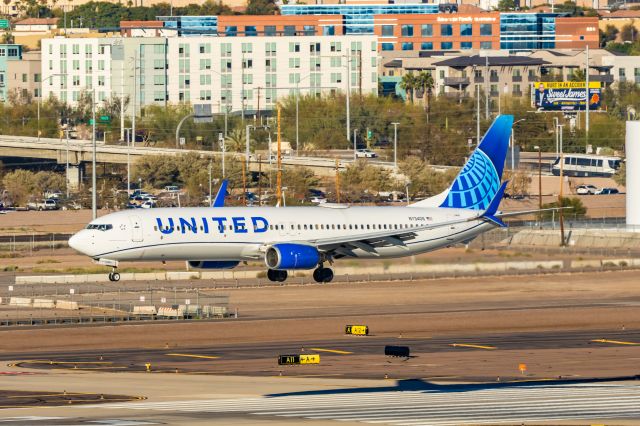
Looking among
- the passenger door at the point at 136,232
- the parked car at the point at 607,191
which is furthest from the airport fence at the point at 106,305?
the parked car at the point at 607,191

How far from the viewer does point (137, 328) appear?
73.2m

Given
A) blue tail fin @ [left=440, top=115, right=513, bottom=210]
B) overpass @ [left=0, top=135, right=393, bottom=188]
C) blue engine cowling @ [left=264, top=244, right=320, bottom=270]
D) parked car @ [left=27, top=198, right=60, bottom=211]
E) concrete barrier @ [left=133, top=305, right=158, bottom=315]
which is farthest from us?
overpass @ [left=0, top=135, right=393, bottom=188]

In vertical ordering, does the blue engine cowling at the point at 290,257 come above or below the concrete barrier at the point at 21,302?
above

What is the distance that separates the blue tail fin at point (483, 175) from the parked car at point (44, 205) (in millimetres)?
84454

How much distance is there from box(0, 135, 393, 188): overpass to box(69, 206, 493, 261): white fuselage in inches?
3900

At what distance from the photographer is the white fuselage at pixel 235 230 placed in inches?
3233

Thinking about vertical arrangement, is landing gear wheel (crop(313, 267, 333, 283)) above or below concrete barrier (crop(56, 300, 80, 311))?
above

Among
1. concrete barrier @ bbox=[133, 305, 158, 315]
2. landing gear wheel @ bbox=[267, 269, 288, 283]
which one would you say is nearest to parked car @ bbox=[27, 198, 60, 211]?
landing gear wheel @ bbox=[267, 269, 288, 283]

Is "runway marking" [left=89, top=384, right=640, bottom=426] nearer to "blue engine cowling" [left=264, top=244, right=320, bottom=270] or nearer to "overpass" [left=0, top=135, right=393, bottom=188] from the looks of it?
"blue engine cowling" [left=264, top=244, right=320, bottom=270]

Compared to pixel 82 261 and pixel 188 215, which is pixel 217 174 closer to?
pixel 82 261

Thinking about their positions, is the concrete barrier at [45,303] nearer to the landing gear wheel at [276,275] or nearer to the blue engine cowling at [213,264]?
the blue engine cowling at [213,264]

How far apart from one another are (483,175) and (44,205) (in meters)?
87.8

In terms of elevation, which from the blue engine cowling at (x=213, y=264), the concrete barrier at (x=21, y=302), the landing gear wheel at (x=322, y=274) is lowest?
the concrete barrier at (x=21, y=302)

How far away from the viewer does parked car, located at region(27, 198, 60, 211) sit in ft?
561
